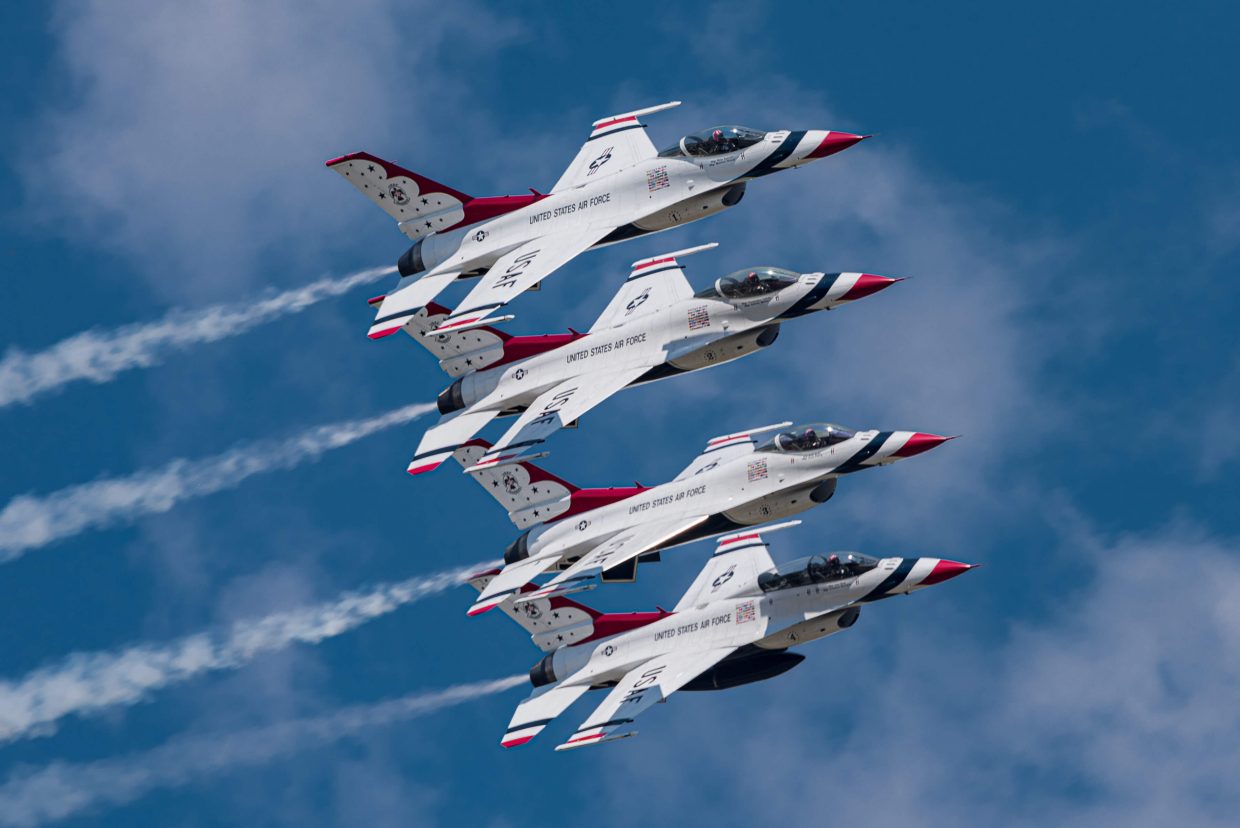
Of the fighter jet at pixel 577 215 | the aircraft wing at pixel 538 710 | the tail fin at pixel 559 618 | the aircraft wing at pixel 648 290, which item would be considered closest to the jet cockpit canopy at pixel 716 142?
the fighter jet at pixel 577 215

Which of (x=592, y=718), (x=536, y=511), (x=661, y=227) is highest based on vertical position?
(x=661, y=227)

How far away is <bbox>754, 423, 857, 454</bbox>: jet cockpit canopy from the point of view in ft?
305

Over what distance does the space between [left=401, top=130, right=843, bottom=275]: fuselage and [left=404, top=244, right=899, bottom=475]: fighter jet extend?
1615mm

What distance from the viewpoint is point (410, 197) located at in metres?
98.4

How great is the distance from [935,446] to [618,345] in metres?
9.76

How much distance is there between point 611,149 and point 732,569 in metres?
13.4

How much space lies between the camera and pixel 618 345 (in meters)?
94.9

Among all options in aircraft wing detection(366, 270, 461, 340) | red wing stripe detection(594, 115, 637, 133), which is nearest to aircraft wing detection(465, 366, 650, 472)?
aircraft wing detection(366, 270, 461, 340)

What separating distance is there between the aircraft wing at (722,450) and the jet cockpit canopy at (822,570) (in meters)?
3.89

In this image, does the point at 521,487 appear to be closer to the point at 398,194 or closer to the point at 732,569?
the point at 732,569

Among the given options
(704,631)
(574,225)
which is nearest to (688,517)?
(704,631)

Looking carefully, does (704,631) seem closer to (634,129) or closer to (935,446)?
(935,446)

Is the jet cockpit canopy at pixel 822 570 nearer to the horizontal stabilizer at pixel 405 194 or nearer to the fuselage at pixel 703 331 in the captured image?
the fuselage at pixel 703 331

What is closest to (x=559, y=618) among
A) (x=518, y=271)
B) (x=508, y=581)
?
(x=508, y=581)
